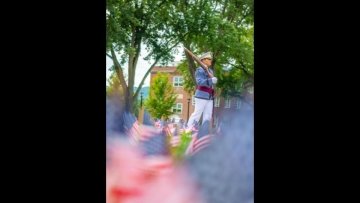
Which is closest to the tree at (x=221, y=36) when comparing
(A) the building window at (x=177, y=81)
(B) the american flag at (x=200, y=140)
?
(A) the building window at (x=177, y=81)

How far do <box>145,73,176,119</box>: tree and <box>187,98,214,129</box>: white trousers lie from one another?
10 centimetres

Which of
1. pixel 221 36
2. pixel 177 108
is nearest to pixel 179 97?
pixel 177 108

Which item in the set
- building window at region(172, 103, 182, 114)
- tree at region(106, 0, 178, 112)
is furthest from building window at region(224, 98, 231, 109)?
tree at region(106, 0, 178, 112)

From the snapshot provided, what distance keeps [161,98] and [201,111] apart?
198mm

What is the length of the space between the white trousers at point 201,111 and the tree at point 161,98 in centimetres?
10

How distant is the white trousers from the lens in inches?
73.3

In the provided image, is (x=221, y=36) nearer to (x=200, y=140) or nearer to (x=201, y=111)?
(x=201, y=111)

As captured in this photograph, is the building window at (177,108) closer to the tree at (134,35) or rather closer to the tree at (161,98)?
the tree at (161,98)

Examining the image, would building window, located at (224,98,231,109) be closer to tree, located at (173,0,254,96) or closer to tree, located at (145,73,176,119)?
tree, located at (173,0,254,96)
